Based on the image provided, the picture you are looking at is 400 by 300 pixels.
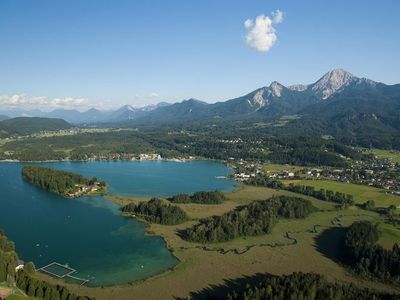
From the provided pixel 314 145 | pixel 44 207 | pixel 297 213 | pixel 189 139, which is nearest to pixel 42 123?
pixel 189 139

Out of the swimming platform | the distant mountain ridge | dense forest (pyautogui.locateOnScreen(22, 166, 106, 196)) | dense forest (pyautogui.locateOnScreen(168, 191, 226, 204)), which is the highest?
the distant mountain ridge

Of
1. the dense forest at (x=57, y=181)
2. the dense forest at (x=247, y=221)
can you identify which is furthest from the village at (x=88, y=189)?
the dense forest at (x=247, y=221)

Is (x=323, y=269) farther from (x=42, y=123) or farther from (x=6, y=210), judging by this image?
(x=42, y=123)

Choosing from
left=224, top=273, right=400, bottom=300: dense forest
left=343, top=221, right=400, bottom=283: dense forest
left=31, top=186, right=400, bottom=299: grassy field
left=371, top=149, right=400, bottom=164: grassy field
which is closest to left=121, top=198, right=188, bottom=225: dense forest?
left=31, top=186, right=400, bottom=299: grassy field

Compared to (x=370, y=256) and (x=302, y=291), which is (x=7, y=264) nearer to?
(x=302, y=291)

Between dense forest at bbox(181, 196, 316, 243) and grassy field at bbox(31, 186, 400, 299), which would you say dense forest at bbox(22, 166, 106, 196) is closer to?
grassy field at bbox(31, 186, 400, 299)

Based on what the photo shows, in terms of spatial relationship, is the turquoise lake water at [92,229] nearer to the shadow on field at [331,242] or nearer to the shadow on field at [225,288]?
the shadow on field at [225,288]
